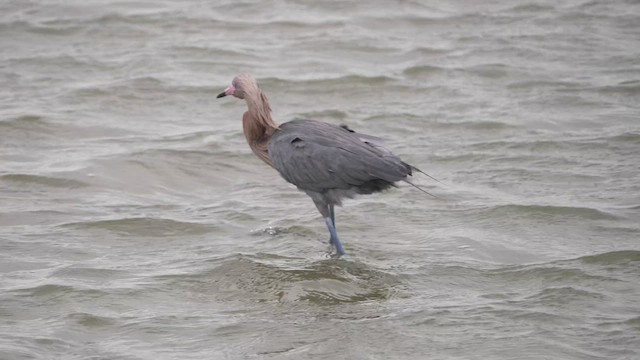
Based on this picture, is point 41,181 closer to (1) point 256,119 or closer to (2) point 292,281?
(1) point 256,119

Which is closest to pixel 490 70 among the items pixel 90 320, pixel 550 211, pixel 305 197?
pixel 305 197

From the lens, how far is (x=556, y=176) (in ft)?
33.0

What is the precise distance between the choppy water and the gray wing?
604 millimetres

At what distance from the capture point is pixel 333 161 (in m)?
8.16

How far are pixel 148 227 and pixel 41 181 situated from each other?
1.57m

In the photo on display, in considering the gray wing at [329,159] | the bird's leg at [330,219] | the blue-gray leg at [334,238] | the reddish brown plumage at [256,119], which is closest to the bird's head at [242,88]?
the reddish brown plumage at [256,119]

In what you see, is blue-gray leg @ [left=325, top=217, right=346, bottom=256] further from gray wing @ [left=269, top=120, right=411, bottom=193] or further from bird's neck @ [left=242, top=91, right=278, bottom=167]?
bird's neck @ [left=242, top=91, right=278, bottom=167]

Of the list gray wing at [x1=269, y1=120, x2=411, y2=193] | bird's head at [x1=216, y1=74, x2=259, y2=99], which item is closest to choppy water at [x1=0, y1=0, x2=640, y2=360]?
gray wing at [x1=269, y1=120, x2=411, y2=193]

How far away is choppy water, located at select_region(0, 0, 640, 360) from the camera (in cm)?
690

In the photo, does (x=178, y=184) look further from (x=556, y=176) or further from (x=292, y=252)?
(x=556, y=176)

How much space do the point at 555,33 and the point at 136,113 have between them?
5.88 meters

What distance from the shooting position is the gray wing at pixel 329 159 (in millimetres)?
7984

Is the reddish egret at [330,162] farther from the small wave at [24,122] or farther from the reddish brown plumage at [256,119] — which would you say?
the small wave at [24,122]

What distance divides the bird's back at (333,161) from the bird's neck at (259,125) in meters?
0.28
